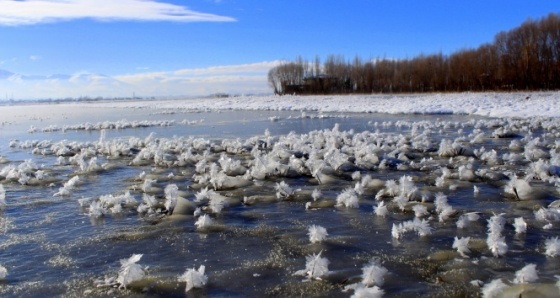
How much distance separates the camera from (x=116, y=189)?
25.4 ft

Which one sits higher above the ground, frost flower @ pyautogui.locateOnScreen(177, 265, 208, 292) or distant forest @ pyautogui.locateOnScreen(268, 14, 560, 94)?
distant forest @ pyautogui.locateOnScreen(268, 14, 560, 94)

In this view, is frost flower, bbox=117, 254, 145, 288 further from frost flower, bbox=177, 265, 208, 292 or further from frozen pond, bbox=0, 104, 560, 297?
frost flower, bbox=177, 265, 208, 292

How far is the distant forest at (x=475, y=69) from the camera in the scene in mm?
49969

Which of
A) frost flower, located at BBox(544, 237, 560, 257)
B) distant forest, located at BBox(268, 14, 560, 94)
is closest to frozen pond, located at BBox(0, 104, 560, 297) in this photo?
frost flower, located at BBox(544, 237, 560, 257)

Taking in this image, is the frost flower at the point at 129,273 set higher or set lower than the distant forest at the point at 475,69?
lower

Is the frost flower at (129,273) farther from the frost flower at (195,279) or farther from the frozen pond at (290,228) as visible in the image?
the frost flower at (195,279)

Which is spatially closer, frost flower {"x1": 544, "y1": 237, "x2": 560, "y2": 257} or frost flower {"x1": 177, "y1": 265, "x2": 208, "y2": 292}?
frost flower {"x1": 177, "y1": 265, "x2": 208, "y2": 292}

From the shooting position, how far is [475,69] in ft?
179

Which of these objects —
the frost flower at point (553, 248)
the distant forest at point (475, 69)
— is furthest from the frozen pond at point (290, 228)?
the distant forest at point (475, 69)

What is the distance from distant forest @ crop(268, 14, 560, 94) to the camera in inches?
1967

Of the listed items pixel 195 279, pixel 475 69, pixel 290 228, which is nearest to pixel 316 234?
pixel 290 228

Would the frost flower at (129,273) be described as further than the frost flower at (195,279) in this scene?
Yes

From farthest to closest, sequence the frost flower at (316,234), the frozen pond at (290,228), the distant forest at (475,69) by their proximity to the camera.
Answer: the distant forest at (475,69), the frost flower at (316,234), the frozen pond at (290,228)

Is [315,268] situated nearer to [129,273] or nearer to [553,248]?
[129,273]
